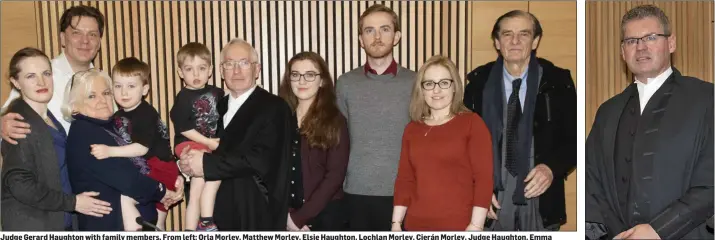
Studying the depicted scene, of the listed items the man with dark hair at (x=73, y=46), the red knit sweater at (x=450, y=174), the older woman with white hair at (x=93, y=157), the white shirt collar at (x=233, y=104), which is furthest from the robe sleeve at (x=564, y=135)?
the man with dark hair at (x=73, y=46)

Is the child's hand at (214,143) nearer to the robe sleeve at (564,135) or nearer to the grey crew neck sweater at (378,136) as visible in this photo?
the grey crew neck sweater at (378,136)

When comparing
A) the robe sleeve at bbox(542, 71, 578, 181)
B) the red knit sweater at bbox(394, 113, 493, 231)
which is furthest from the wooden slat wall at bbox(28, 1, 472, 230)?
the red knit sweater at bbox(394, 113, 493, 231)

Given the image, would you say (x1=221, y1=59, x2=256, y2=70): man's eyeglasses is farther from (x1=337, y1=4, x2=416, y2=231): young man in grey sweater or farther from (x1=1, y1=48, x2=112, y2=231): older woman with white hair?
(x1=1, y1=48, x2=112, y2=231): older woman with white hair

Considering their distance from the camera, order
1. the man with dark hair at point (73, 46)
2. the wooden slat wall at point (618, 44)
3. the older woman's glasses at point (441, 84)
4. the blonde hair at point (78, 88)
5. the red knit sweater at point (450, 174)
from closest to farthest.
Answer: the red knit sweater at point (450, 174) → the older woman's glasses at point (441, 84) → the blonde hair at point (78, 88) → the man with dark hair at point (73, 46) → the wooden slat wall at point (618, 44)

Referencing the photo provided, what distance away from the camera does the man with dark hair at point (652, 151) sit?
3707 mm

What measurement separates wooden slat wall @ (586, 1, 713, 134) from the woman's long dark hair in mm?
1831

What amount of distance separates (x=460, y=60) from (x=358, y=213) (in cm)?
132

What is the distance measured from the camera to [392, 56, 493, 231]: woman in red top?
384 cm

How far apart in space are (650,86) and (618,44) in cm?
88

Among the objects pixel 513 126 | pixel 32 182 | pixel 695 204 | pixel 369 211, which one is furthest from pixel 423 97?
pixel 32 182

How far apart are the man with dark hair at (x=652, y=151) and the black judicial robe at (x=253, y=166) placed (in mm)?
1938

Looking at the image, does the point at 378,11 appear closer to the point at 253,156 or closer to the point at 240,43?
the point at 240,43

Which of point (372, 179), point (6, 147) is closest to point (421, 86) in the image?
point (372, 179)

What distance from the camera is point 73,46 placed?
449cm
